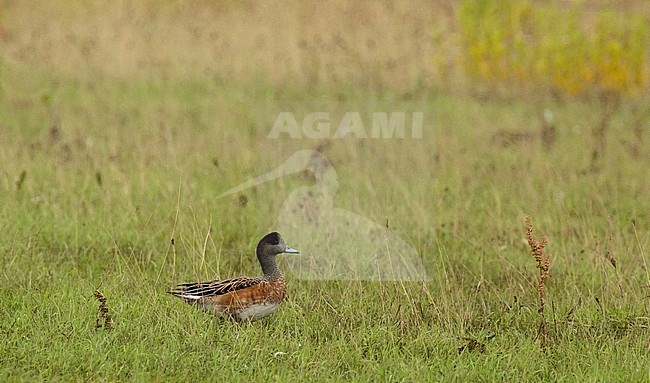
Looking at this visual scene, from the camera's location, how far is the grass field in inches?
186

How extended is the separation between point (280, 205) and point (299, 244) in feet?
2.69

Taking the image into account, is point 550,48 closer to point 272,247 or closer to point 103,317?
point 272,247

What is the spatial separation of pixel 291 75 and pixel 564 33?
13.0 feet

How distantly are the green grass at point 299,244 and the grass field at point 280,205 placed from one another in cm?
2

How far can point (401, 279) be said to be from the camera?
555cm

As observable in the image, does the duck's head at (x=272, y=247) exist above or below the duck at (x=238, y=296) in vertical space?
above

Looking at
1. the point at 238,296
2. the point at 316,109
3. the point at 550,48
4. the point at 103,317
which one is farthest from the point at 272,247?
the point at 550,48

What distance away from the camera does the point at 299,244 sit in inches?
257

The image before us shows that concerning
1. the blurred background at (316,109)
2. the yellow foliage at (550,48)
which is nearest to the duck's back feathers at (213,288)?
the blurred background at (316,109)

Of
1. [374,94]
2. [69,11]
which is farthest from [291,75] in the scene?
[69,11]

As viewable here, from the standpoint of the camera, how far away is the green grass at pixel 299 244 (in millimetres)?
4668

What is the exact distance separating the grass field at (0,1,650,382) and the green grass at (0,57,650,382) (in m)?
0.02

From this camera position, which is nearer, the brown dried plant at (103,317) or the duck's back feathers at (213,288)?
the brown dried plant at (103,317)

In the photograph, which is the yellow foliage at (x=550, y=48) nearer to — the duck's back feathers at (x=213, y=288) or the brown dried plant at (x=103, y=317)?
the duck's back feathers at (x=213, y=288)
